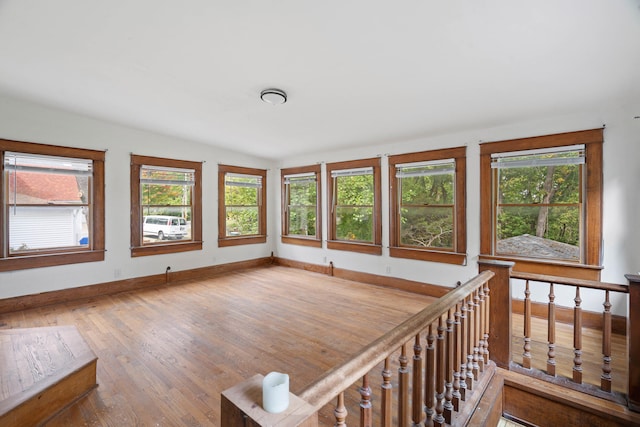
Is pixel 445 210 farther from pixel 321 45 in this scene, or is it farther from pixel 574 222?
pixel 321 45

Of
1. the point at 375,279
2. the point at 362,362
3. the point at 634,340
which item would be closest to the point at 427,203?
the point at 375,279

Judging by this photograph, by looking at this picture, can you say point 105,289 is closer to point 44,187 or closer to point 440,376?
point 44,187

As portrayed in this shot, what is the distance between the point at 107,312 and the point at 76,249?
127 cm

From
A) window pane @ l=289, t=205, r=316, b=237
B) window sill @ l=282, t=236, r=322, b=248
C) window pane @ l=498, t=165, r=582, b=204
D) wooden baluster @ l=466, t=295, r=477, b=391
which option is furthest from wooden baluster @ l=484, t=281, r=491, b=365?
window pane @ l=289, t=205, r=316, b=237

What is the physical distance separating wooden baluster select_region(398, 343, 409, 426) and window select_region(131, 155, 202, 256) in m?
4.92

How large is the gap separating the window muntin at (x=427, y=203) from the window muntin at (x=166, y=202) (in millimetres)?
3899

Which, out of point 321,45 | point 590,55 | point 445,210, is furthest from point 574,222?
point 321,45

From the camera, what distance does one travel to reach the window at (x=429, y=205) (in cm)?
419

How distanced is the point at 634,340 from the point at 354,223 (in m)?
3.95

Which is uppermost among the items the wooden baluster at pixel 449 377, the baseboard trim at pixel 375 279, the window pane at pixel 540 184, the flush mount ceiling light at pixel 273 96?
the flush mount ceiling light at pixel 273 96

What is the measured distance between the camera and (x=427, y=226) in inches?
181

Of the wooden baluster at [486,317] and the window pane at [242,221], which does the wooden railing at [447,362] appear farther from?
the window pane at [242,221]

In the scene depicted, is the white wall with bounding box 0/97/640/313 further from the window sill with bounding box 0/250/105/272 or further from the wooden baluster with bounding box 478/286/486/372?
the wooden baluster with bounding box 478/286/486/372

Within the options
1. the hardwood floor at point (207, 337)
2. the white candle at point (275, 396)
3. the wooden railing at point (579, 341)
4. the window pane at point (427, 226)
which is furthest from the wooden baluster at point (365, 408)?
the window pane at point (427, 226)
